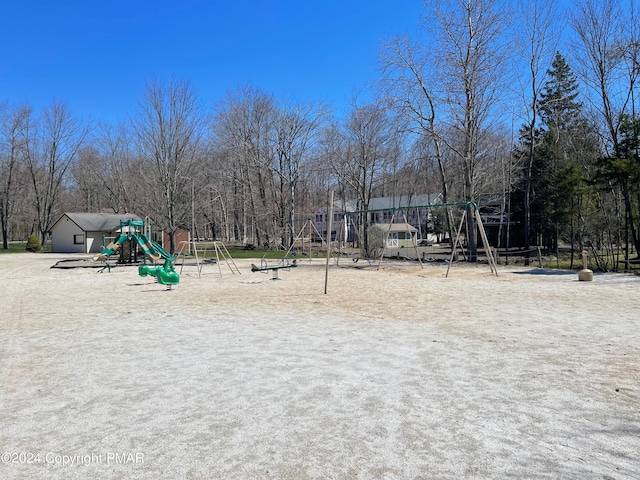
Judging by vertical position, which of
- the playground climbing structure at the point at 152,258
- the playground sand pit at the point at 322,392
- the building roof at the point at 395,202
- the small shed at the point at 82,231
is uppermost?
the building roof at the point at 395,202

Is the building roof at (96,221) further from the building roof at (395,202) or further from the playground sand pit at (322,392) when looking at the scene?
the playground sand pit at (322,392)

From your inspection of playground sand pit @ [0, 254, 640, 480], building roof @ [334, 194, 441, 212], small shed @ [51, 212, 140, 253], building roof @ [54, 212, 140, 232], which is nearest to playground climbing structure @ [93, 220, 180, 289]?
playground sand pit @ [0, 254, 640, 480]

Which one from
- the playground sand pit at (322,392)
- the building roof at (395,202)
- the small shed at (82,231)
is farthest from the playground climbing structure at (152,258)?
the building roof at (395,202)

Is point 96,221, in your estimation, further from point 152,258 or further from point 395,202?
point 395,202

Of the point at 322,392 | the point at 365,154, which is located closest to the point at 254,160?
the point at 365,154

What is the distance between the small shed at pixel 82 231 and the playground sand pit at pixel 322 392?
108ft

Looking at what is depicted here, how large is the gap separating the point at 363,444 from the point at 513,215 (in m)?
41.8

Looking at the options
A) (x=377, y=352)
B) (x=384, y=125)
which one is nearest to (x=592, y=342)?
(x=377, y=352)

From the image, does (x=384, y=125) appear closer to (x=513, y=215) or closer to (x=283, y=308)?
(x=513, y=215)

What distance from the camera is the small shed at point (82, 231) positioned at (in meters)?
40.3

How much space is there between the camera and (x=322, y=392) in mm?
4672

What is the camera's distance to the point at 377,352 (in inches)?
248

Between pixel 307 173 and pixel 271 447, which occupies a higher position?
pixel 307 173

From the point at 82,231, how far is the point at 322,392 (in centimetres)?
4185
